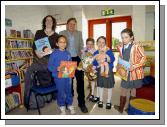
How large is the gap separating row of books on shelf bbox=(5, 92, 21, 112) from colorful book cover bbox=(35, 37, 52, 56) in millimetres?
763

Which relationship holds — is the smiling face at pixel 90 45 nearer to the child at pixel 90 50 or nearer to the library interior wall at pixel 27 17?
the child at pixel 90 50

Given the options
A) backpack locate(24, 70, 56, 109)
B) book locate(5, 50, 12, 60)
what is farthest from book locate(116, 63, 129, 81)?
book locate(5, 50, 12, 60)

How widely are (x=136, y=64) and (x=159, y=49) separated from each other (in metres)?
0.32

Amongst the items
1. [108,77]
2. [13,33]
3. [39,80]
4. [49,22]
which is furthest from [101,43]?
[13,33]

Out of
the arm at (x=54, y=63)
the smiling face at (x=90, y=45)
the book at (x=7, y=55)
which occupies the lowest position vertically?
the arm at (x=54, y=63)

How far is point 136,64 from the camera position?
1570mm

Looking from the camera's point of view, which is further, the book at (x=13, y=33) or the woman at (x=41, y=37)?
the book at (x=13, y=33)

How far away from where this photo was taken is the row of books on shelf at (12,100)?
6.45 feet

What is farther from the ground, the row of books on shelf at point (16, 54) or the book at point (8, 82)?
the row of books on shelf at point (16, 54)

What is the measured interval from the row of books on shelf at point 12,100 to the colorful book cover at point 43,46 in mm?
763

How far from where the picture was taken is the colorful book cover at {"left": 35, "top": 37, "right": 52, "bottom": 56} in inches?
68.2

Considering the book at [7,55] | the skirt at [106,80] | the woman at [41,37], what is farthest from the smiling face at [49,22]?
the book at [7,55]

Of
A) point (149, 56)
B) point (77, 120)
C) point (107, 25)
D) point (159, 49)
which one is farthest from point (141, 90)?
point (107, 25)

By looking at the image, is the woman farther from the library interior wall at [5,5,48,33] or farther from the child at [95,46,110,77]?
the library interior wall at [5,5,48,33]
